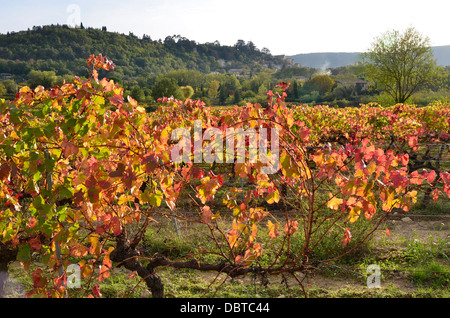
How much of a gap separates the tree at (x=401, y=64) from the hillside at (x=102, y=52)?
37336 millimetres

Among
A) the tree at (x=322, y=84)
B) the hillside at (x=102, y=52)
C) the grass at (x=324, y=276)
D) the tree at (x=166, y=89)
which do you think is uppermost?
the hillside at (x=102, y=52)

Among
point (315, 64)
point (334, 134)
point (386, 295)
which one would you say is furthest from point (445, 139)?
point (315, 64)

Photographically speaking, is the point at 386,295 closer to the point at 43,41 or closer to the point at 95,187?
the point at 95,187

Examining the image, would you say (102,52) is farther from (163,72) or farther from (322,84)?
(322,84)

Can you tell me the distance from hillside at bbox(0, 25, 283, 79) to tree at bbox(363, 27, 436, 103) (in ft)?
122

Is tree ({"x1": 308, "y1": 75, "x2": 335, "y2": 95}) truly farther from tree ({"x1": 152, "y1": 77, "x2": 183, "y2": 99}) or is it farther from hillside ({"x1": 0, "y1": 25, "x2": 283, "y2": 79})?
hillside ({"x1": 0, "y1": 25, "x2": 283, "y2": 79})

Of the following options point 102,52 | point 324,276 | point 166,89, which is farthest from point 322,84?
point 324,276

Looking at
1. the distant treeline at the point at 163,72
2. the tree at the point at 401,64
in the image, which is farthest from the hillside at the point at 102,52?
the tree at the point at 401,64

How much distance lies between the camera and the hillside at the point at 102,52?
60569 millimetres

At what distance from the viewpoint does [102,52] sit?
247 ft

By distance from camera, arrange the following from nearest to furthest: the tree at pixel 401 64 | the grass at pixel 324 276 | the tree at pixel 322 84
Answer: the grass at pixel 324 276, the tree at pixel 401 64, the tree at pixel 322 84

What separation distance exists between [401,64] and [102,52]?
63558 mm

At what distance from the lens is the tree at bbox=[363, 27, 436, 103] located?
86.5ft

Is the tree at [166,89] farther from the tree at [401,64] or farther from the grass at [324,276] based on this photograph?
the grass at [324,276]
